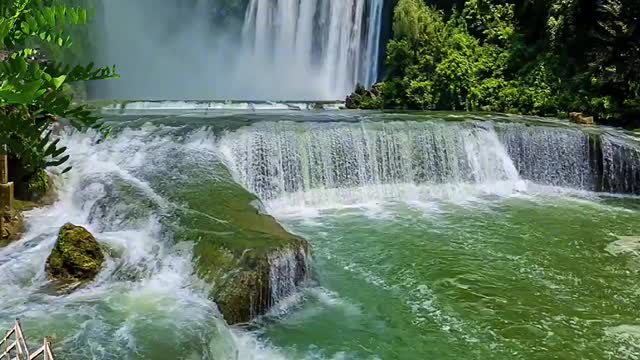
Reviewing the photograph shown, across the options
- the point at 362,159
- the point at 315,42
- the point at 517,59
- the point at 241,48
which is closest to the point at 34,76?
the point at 362,159

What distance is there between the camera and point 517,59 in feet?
62.1

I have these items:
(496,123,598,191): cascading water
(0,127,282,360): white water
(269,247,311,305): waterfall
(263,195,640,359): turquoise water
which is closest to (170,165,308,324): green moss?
(269,247,311,305): waterfall

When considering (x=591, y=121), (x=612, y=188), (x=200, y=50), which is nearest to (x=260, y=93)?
(x=200, y=50)

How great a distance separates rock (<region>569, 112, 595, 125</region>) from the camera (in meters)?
15.4

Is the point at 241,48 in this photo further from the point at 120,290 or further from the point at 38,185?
the point at 120,290

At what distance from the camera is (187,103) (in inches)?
693

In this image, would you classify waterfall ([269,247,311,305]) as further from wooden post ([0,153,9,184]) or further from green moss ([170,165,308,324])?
wooden post ([0,153,9,184])

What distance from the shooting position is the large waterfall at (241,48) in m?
24.5

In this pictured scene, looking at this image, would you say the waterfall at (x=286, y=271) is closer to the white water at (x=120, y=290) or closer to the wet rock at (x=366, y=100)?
the white water at (x=120, y=290)

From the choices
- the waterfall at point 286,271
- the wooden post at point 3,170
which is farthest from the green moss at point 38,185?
the waterfall at point 286,271

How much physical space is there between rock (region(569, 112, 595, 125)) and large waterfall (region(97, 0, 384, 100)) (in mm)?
9161

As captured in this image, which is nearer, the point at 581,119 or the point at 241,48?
the point at 581,119

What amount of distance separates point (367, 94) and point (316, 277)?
13088mm

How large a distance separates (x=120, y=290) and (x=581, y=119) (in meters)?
12.8
